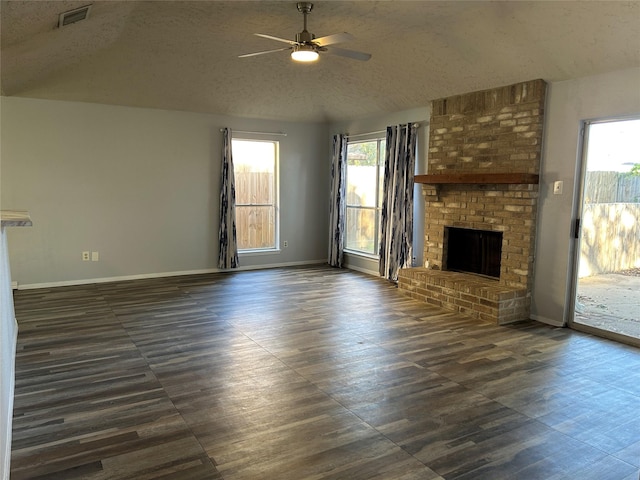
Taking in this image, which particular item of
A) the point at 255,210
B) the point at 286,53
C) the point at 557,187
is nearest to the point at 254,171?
the point at 255,210

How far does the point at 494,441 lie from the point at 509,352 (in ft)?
5.13

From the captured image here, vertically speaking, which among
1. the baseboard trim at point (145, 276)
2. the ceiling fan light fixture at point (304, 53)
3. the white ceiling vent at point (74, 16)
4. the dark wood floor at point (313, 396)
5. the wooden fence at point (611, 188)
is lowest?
the dark wood floor at point (313, 396)

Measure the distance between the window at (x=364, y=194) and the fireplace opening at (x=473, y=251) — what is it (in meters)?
1.58

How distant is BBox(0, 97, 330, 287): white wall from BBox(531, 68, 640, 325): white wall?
427cm

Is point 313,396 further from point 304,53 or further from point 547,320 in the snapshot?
point 547,320

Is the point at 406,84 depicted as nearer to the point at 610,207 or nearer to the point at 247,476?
the point at 610,207

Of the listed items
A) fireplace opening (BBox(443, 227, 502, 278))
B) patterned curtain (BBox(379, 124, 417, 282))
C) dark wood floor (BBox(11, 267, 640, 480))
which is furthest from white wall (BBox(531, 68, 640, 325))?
patterned curtain (BBox(379, 124, 417, 282))

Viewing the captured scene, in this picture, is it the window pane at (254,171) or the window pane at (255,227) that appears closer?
the window pane at (254,171)

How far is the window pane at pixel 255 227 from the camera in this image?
773 cm

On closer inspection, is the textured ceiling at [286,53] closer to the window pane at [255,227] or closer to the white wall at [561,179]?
the white wall at [561,179]

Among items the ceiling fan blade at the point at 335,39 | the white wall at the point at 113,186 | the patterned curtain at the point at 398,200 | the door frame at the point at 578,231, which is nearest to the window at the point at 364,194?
the patterned curtain at the point at 398,200

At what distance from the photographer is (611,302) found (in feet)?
15.1

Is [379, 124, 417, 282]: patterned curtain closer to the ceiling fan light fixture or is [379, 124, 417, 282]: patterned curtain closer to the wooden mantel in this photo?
the wooden mantel

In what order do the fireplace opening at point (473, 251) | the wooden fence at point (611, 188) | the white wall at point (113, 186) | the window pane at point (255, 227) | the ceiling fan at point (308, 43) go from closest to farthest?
1. the ceiling fan at point (308, 43)
2. the wooden fence at point (611, 188)
3. the fireplace opening at point (473, 251)
4. the white wall at point (113, 186)
5. the window pane at point (255, 227)
